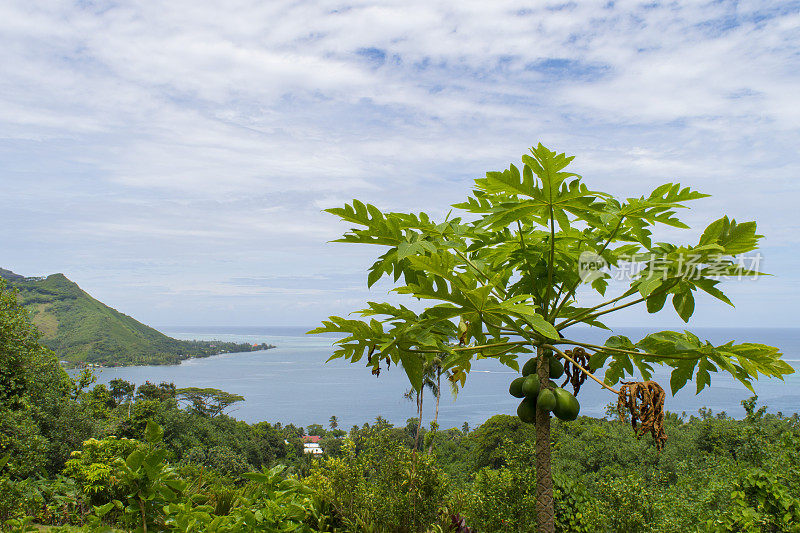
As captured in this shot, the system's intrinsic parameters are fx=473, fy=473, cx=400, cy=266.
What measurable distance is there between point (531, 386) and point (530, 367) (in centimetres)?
17

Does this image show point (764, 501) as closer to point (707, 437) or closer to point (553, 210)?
point (553, 210)

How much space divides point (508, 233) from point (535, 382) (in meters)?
0.79

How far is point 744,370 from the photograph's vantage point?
2035mm

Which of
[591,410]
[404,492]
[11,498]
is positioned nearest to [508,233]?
[404,492]

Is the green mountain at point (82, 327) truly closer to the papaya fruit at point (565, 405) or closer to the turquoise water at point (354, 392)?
the turquoise water at point (354, 392)

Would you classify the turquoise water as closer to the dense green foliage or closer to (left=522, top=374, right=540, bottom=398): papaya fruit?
the dense green foliage

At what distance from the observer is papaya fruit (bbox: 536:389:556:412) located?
221 cm

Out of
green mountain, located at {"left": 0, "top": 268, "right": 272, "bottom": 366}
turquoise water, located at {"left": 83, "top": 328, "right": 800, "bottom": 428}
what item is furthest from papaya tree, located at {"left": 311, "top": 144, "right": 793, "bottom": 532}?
green mountain, located at {"left": 0, "top": 268, "right": 272, "bottom": 366}

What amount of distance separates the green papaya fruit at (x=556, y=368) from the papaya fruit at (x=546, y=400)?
229 millimetres

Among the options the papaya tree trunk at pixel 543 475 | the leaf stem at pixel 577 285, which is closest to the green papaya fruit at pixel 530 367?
the papaya tree trunk at pixel 543 475

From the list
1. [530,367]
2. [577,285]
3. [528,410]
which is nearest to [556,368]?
[530,367]

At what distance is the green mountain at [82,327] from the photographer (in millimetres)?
97062

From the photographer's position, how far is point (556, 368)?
2447mm

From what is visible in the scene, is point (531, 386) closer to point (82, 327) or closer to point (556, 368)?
point (556, 368)
